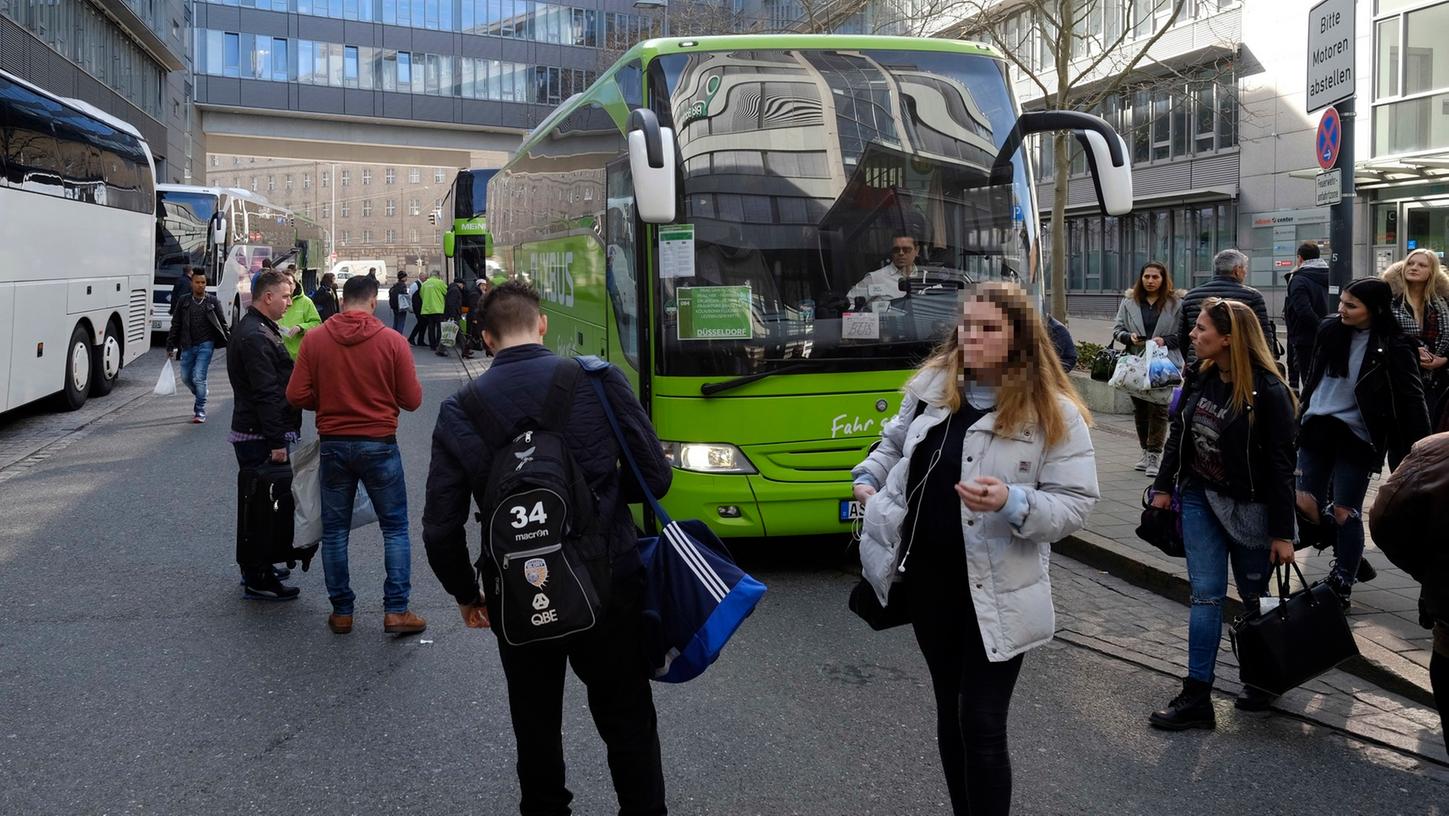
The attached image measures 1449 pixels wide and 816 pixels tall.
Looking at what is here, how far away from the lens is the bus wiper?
692cm

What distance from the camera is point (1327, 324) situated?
618cm

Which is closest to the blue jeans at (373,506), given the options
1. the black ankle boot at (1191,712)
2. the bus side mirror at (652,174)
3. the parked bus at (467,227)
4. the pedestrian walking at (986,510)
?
the bus side mirror at (652,174)

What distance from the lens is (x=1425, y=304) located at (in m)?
7.09

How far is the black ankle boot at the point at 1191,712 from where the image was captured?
4.78m

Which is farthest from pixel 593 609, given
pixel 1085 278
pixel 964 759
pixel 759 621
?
pixel 1085 278

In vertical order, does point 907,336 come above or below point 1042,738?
above

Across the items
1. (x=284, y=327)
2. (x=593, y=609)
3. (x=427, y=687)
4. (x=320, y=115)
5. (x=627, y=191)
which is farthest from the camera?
(x=320, y=115)

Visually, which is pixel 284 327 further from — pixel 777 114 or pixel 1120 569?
pixel 1120 569

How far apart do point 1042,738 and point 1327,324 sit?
9.07 ft

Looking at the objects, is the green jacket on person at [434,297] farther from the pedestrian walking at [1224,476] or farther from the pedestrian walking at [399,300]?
the pedestrian walking at [1224,476]

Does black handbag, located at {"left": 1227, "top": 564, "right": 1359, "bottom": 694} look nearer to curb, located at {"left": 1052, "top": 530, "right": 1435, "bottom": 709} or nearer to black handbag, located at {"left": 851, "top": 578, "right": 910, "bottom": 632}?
curb, located at {"left": 1052, "top": 530, "right": 1435, "bottom": 709}

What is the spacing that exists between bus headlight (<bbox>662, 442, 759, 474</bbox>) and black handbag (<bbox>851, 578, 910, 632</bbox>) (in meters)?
3.36

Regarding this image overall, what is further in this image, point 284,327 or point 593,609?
point 284,327

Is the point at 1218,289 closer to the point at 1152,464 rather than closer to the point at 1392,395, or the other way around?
the point at 1152,464
